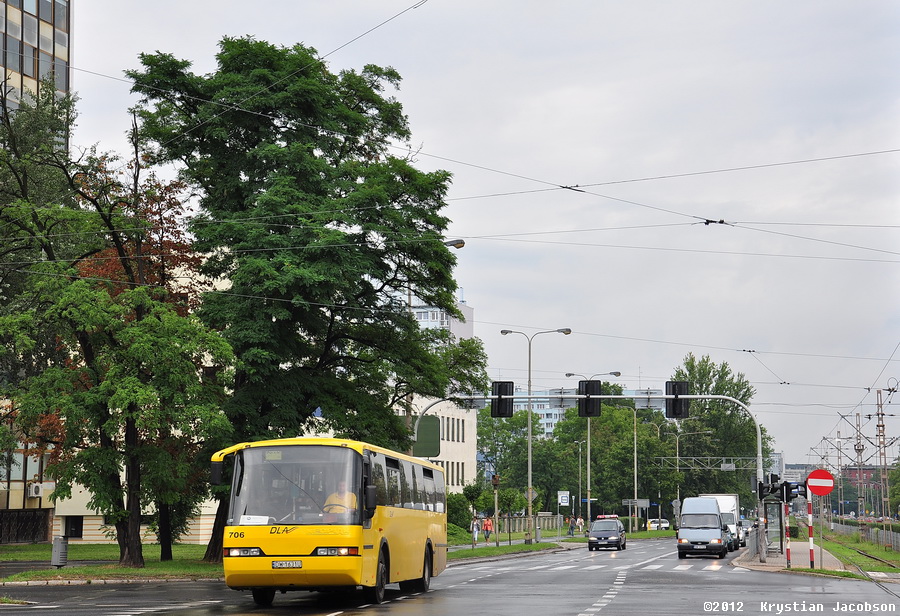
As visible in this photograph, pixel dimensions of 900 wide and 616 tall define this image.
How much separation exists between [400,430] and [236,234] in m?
8.96

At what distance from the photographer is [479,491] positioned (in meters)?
81.9

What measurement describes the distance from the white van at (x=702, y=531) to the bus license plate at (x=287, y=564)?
1314 inches

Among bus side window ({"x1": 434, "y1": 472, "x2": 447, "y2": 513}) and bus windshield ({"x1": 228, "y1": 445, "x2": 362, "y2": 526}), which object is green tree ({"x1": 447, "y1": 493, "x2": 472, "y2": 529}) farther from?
bus windshield ({"x1": 228, "y1": 445, "x2": 362, "y2": 526})

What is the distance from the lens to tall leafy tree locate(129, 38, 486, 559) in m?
33.7

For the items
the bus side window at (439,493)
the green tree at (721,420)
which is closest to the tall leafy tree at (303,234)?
the bus side window at (439,493)

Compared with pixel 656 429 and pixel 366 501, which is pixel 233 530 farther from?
pixel 656 429

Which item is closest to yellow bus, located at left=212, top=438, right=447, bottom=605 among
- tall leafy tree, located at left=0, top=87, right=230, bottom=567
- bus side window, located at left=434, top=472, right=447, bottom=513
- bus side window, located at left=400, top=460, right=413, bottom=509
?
bus side window, located at left=400, top=460, right=413, bottom=509

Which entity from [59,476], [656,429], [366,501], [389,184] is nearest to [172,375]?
[59,476]

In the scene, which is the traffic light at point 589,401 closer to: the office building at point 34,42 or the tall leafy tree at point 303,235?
the tall leafy tree at point 303,235

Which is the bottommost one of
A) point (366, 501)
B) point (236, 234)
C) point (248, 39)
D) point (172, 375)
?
point (366, 501)

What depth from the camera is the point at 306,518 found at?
20.0 m

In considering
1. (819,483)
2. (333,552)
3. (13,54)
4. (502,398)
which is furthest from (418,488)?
(13,54)

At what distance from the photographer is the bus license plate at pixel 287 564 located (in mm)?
19578

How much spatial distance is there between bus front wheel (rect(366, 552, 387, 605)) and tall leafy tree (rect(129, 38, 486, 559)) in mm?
11963
